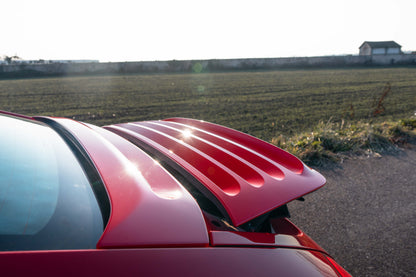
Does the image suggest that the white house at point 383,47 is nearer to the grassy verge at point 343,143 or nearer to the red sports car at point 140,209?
the grassy verge at point 343,143

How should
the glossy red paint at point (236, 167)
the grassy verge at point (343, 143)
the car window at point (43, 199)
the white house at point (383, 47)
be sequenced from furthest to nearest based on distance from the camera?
the white house at point (383, 47)
the grassy verge at point (343, 143)
the glossy red paint at point (236, 167)
the car window at point (43, 199)

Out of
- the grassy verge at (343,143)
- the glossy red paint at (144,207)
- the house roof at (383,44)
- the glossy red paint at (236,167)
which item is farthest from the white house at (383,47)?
the glossy red paint at (144,207)

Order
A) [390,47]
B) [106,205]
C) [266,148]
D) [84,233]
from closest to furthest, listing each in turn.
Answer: [84,233] → [106,205] → [266,148] → [390,47]

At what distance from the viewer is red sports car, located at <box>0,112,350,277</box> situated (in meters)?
0.85

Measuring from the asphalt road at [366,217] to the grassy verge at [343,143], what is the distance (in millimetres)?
353

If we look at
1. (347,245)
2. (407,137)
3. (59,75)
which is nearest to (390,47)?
(59,75)

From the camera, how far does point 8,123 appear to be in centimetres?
159

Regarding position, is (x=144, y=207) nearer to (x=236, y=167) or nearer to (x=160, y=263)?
(x=160, y=263)

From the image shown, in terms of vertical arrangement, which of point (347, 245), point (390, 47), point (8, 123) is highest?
point (390, 47)

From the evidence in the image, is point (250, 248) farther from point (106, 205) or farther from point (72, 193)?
point (72, 193)

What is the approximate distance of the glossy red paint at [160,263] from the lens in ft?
2.48

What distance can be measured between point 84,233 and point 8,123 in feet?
3.43

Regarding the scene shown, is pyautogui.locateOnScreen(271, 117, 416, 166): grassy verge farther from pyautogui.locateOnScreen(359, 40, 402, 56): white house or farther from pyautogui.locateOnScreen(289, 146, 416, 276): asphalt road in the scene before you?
pyautogui.locateOnScreen(359, 40, 402, 56): white house

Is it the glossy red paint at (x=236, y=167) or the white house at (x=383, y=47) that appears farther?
the white house at (x=383, y=47)
